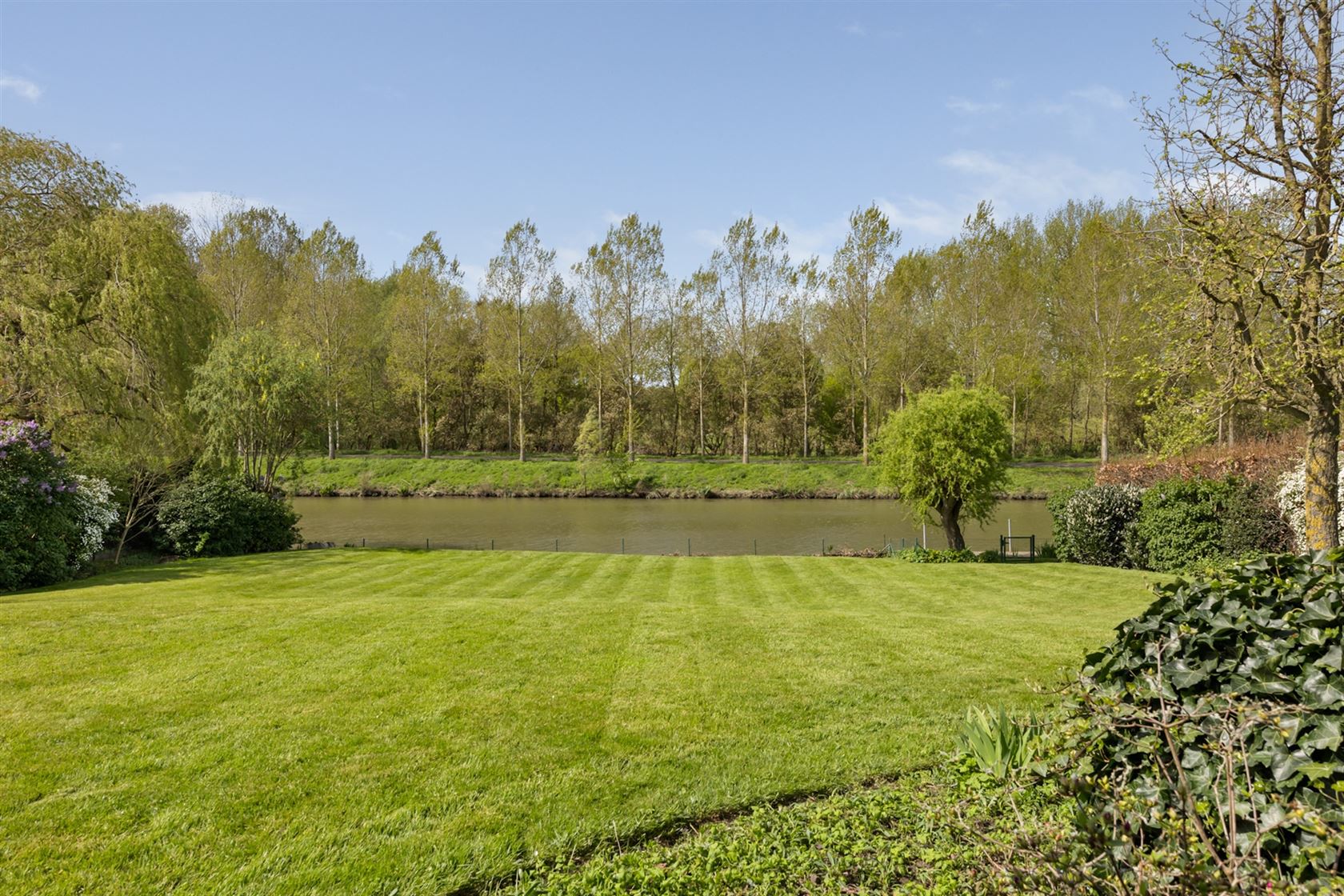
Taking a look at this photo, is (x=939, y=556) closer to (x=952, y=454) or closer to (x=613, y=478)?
(x=952, y=454)

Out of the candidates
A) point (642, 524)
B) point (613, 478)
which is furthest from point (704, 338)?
point (642, 524)

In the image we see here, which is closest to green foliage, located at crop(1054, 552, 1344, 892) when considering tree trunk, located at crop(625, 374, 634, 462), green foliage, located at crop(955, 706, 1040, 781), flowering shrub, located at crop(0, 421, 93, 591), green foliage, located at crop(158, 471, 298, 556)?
green foliage, located at crop(955, 706, 1040, 781)

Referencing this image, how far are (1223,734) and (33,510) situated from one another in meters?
18.0

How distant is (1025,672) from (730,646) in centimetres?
308

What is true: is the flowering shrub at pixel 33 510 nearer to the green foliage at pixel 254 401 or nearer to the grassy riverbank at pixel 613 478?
the green foliage at pixel 254 401

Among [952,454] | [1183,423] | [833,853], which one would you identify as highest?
[1183,423]

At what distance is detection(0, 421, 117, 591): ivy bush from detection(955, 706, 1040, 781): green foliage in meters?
16.2

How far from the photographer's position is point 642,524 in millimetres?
30516

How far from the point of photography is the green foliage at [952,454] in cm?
2092

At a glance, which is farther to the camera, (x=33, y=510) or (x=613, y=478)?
(x=613, y=478)

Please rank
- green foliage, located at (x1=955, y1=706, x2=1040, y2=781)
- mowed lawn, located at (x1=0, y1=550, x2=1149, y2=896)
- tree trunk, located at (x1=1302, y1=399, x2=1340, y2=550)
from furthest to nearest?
tree trunk, located at (x1=1302, y1=399, x2=1340, y2=550), green foliage, located at (x1=955, y1=706, x2=1040, y2=781), mowed lawn, located at (x1=0, y1=550, x2=1149, y2=896)

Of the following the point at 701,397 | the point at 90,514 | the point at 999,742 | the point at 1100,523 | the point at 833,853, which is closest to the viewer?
the point at 833,853

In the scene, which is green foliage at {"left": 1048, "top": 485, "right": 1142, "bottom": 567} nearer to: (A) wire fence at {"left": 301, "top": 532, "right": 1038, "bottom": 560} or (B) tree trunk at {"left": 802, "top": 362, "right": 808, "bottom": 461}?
(A) wire fence at {"left": 301, "top": 532, "right": 1038, "bottom": 560}

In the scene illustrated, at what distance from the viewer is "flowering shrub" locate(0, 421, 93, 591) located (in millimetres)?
12719
